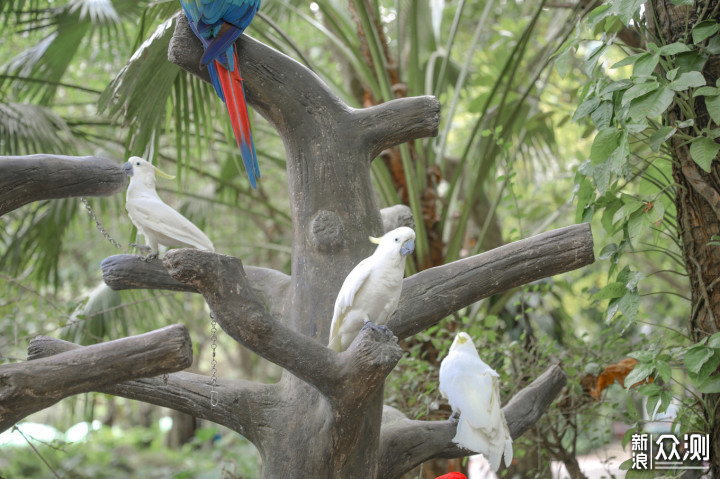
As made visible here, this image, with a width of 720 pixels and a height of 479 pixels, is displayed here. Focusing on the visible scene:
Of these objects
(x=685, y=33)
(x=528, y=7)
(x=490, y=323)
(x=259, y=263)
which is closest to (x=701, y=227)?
(x=685, y=33)

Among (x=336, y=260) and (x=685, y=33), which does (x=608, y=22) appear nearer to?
(x=685, y=33)

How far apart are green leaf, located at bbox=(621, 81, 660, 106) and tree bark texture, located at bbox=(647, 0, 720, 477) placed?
12.0 inches

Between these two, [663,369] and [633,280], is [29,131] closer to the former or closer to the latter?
[633,280]

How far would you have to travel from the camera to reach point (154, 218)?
156 cm

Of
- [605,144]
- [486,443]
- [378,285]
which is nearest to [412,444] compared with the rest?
[486,443]

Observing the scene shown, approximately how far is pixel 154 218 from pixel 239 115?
330mm

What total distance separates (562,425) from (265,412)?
1.51m

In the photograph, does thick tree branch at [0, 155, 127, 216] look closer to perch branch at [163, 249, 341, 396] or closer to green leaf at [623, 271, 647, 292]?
perch branch at [163, 249, 341, 396]

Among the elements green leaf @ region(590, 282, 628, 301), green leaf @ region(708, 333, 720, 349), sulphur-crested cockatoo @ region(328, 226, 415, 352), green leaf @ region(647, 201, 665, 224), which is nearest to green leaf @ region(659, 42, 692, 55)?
green leaf @ region(647, 201, 665, 224)

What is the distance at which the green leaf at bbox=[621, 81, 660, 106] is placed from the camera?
1.63m

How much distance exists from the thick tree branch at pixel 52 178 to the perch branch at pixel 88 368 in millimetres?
380

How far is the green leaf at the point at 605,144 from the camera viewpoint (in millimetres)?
1746

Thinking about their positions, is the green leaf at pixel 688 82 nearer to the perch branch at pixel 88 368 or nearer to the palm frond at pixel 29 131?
the perch branch at pixel 88 368

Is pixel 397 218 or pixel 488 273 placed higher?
pixel 397 218
